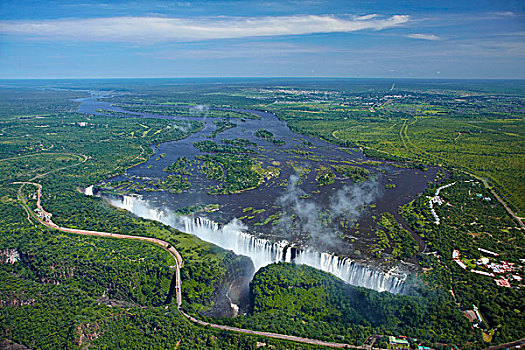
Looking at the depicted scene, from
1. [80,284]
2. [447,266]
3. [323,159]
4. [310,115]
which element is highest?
[310,115]

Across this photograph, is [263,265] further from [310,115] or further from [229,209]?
[310,115]

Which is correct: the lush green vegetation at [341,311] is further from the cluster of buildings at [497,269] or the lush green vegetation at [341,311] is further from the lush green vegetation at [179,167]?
the lush green vegetation at [179,167]

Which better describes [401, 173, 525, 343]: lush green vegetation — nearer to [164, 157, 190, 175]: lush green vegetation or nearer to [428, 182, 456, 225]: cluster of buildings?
[428, 182, 456, 225]: cluster of buildings

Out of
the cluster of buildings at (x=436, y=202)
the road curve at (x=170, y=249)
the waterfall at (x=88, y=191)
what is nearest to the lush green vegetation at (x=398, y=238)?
the cluster of buildings at (x=436, y=202)

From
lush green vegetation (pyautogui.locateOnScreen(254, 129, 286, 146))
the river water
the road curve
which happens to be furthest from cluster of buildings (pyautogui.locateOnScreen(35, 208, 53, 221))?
lush green vegetation (pyautogui.locateOnScreen(254, 129, 286, 146))

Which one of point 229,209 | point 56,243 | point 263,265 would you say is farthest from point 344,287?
point 56,243

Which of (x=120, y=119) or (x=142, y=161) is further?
(x=120, y=119)

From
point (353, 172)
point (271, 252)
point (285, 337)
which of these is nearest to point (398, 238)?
point (271, 252)

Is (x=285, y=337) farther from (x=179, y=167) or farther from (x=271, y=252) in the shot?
(x=179, y=167)
